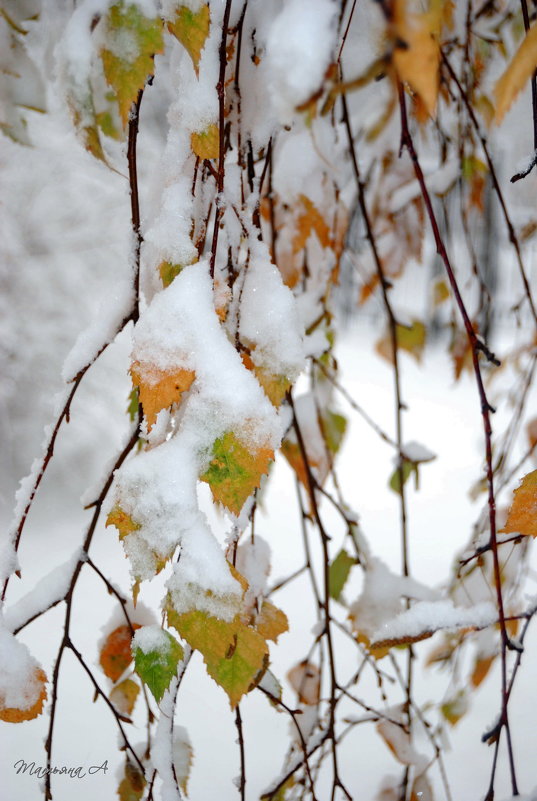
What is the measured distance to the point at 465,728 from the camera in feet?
3.97

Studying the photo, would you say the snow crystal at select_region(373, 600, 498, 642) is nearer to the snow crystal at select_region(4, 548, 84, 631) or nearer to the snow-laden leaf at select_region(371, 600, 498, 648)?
the snow-laden leaf at select_region(371, 600, 498, 648)

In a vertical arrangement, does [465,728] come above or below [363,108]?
below

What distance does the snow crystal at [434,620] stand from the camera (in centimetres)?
43

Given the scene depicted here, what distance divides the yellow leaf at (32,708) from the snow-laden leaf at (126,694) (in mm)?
206

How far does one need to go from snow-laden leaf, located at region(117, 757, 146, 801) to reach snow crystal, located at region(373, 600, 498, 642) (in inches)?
11.4

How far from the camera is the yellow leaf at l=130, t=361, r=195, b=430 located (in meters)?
0.28

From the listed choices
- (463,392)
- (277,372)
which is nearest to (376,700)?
(277,372)

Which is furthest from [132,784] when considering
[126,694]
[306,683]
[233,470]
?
[233,470]

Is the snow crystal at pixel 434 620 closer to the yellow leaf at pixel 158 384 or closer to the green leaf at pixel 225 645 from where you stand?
the green leaf at pixel 225 645

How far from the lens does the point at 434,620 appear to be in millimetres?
439

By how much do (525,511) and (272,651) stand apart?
1.09 meters

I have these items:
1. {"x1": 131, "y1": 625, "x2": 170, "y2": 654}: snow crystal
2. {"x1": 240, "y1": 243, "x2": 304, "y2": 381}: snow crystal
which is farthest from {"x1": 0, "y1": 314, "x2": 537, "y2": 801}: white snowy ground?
{"x1": 240, "y1": 243, "x2": 304, "y2": 381}: snow crystal

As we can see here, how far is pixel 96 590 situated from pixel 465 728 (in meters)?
0.81

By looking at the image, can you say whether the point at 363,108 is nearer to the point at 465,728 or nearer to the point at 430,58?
the point at 430,58
